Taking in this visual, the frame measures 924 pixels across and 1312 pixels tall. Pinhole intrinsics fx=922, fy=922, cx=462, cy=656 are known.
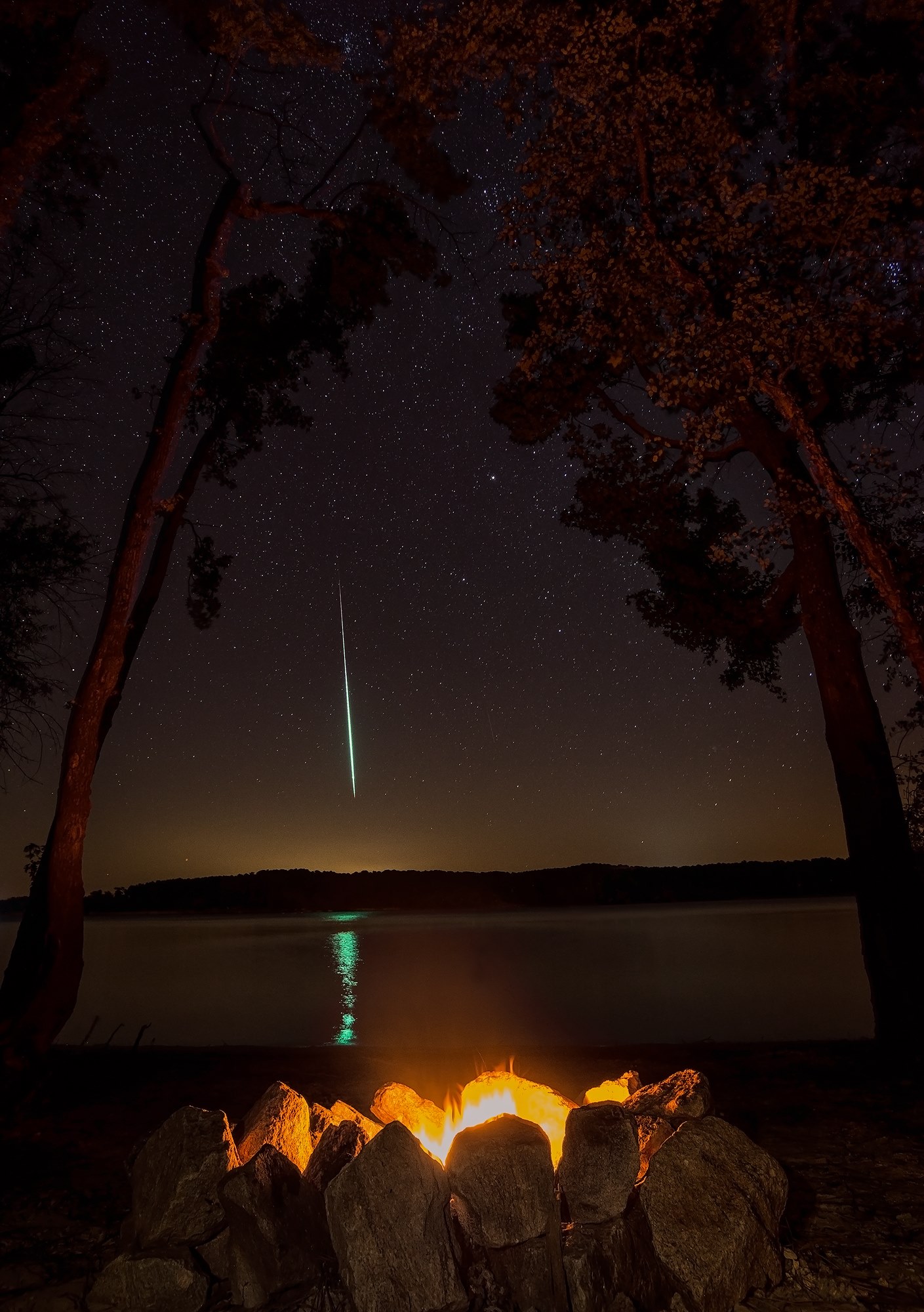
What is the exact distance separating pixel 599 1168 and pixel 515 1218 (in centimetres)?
46

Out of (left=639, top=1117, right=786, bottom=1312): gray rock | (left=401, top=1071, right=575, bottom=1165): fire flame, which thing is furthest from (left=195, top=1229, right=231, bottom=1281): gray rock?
(left=639, top=1117, right=786, bottom=1312): gray rock

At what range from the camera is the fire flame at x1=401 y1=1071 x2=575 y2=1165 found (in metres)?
5.20

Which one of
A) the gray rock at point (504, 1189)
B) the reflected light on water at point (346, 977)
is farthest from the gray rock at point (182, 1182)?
the reflected light on water at point (346, 977)

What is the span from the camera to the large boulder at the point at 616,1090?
5602mm

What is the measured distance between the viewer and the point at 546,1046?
11312 millimetres

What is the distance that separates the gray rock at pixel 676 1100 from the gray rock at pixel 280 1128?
1.72 metres

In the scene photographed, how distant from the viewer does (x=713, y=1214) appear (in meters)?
4.17

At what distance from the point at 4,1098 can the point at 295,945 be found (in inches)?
2696

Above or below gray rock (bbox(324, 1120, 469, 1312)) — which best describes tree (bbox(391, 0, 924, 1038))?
above

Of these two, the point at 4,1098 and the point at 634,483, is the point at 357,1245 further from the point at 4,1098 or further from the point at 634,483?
the point at 634,483

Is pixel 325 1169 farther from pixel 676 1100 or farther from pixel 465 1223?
pixel 676 1100

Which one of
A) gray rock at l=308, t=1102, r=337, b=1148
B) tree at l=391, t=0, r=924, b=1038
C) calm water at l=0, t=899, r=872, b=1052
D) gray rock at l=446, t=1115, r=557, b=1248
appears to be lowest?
calm water at l=0, t=899, r=872, b=1052

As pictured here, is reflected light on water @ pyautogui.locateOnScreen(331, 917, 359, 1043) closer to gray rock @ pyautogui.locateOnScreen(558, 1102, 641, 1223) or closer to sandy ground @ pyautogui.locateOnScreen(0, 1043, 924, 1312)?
sandy ground @ pyautogui.locateOnScreen(0, 1043, 924, 1312)

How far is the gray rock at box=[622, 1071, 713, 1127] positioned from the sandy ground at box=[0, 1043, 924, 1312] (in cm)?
74
